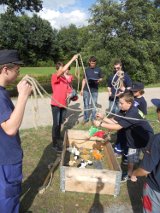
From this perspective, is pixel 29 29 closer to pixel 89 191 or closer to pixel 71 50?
pixel 71 50

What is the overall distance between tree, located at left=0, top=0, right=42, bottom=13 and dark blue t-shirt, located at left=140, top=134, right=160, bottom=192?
54.0ft

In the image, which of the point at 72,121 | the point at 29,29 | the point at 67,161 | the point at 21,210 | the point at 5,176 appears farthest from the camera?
the point at 29,29

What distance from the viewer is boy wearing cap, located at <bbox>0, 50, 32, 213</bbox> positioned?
249 cm

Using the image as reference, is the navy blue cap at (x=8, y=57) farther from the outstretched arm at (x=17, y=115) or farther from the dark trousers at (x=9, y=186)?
the dark trousers at (x=9, y=186)

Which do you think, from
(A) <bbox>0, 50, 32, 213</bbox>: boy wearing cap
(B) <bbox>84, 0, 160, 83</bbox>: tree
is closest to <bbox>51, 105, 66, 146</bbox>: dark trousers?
→ (A) <bbox>0, 50, 32, 213</bbox>: boy wearing cap

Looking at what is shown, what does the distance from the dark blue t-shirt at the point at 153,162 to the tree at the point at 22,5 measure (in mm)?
16465

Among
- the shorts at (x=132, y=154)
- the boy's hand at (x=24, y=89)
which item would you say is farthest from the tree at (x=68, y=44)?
the boy's hand at (x=24, y=89)

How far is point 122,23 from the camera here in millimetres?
22094

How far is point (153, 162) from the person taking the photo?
9.36 ft

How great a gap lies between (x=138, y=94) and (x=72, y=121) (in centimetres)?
353

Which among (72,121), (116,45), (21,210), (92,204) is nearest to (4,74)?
(21,210)

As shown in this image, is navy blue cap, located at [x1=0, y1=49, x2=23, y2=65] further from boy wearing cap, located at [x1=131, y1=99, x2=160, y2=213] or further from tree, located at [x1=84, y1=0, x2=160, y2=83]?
tree, located at [x1=84, y1=0, x2=160, y2=83]

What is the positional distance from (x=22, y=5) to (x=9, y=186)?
1694 centimetres

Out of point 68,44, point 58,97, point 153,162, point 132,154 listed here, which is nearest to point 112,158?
point 132,154
